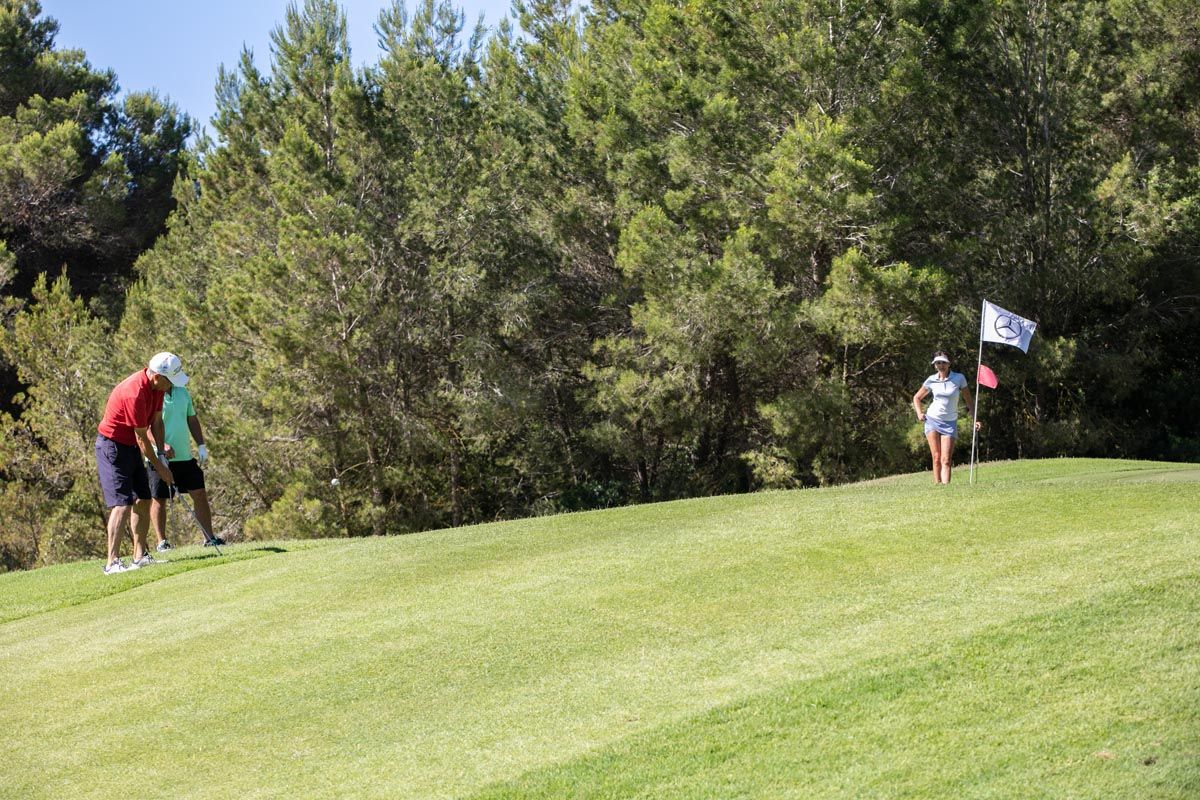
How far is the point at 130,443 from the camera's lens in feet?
43.0

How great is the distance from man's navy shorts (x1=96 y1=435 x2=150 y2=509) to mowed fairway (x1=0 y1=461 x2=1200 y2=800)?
131 cm

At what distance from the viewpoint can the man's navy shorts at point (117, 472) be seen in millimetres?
12961

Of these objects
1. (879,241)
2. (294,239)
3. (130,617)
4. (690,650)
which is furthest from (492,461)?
(690,650)

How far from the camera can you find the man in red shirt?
13.0 metres

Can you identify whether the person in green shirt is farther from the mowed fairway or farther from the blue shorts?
the blue shorts

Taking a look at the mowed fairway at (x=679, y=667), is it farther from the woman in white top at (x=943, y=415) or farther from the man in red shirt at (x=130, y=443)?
the woman in white top at (x=943, y=415)

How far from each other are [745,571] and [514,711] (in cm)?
303

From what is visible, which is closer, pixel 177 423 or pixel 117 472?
pixel 117 472

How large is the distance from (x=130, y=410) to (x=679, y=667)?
25.3 feet

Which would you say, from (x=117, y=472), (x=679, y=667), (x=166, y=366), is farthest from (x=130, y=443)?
(x=679, y=667)

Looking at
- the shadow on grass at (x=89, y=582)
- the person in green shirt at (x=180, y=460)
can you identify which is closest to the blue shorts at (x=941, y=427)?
the shadow on grass at (x=89, y=582)

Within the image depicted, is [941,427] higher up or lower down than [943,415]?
lower down

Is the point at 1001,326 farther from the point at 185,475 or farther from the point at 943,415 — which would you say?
the point at 185,475

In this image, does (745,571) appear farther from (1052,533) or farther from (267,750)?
(267,750)
